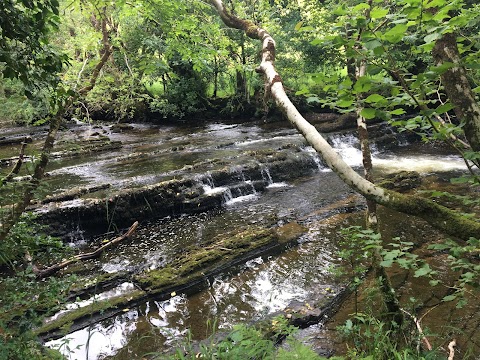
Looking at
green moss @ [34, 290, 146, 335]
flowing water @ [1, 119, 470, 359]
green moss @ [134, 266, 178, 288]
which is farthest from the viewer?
green moss @ [134, 266, 178, 288]

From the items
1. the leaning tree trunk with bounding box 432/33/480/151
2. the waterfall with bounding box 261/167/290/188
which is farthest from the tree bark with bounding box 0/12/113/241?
the waterfall with bounding box 261/167/290/188

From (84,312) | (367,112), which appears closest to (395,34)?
(367,112)

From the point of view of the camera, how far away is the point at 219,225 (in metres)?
8.30

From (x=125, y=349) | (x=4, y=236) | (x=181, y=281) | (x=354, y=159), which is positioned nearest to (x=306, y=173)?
(x=354, y=159)

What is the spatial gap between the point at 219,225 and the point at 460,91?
261 inches

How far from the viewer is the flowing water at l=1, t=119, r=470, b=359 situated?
15.6 ft

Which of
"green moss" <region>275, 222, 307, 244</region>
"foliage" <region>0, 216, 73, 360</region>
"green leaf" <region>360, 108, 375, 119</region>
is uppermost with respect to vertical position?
"green leaf" <region>360, 108, 375, 119</region>

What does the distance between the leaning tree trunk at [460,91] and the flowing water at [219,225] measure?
3.07 meters

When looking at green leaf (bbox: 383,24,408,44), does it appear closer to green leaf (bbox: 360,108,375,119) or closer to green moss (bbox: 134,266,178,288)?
green leaf (bbox: 360,108,375,119)

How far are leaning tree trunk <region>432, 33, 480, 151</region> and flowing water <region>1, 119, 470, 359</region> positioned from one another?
3.07 m

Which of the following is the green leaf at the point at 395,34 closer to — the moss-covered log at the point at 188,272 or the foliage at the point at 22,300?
the foliage at the point at 22,300

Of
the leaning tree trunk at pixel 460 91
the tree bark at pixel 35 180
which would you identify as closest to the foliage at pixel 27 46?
the tree bark at pixel 35 180

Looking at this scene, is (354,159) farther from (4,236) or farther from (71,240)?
(4,236)

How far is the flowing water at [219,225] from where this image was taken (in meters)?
4.75
